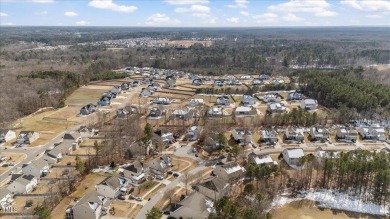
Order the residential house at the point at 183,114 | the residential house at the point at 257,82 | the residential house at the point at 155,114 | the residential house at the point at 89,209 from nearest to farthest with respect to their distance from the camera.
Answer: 1. the residential house at the point at 89,209
2. the residential house at the point at 183,114
3. the residential house at the point at 155,114
4. the residential house at the point at 257,82

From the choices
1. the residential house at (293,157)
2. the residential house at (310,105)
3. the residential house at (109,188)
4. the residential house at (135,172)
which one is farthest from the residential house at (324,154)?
the residential house at (109,188)

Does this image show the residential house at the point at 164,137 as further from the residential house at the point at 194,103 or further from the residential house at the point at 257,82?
the residential house at the point at 257,82

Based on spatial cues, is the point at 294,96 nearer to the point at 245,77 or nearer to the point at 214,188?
the point at 245,77

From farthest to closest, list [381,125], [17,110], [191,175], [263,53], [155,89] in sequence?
[263,53], [155,89], [17,110], [381,125], [191,175]

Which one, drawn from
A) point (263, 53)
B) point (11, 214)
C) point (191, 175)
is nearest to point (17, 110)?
point (11, 214)

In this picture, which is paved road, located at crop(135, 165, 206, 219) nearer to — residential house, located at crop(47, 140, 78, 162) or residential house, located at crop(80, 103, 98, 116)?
residential house, located at crop(47, 140, 78, 162)

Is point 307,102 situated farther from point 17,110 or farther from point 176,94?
point 17,110

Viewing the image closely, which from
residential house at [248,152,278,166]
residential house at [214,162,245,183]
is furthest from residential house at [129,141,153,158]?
residential house at [248,152,278,166]
